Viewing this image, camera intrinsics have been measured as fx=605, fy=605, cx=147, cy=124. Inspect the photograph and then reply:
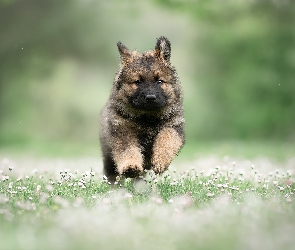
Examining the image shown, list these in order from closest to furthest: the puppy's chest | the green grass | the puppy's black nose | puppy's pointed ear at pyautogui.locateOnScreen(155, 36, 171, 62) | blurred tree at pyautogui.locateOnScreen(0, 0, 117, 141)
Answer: the green grass < the puppy's black nose < the puppy's chest < puppy's pointed ear at pyautogui.locateOnScreen(155, 36, 171, 62) < blurred tree at pyautogui.locateOnScreen(0, 0, 117, 141)

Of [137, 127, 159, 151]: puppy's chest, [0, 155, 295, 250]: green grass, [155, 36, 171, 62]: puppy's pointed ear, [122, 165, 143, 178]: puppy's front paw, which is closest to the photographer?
[0, 155, 295, 250]: green grass

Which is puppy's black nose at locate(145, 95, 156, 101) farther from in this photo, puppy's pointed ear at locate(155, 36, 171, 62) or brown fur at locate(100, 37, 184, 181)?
puppy's pointed ear at locate(155, 36, 171, 62)

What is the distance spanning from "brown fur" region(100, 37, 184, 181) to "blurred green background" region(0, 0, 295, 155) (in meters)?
14.8

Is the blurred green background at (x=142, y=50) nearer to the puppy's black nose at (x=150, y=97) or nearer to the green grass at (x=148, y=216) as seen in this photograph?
the puppy's black nose at (x=150, y=97)

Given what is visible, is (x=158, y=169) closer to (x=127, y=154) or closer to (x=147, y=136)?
(x=127, y=154)

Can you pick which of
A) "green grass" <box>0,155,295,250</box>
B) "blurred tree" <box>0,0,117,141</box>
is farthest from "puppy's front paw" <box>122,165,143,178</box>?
"blurred tree" <box>0,0,117,141</box>

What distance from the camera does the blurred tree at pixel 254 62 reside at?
893 inches

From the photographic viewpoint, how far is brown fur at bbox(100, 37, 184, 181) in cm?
650

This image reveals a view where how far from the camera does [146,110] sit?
6641mm

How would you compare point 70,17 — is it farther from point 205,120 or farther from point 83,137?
point 205,120

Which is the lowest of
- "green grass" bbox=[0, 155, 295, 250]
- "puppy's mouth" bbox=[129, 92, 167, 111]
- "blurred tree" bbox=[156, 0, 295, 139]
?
"green grass" bbox=[0, 155, 295, 250]

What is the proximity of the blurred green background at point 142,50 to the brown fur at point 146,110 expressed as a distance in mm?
14830

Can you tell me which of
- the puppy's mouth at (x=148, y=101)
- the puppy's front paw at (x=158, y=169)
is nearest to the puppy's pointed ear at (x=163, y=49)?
the puppy's mouth at (x=148, y=101)

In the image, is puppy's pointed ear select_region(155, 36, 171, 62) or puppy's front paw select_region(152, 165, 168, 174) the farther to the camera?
puppy's pointed ear select_region(155, 36, 171, 62)
